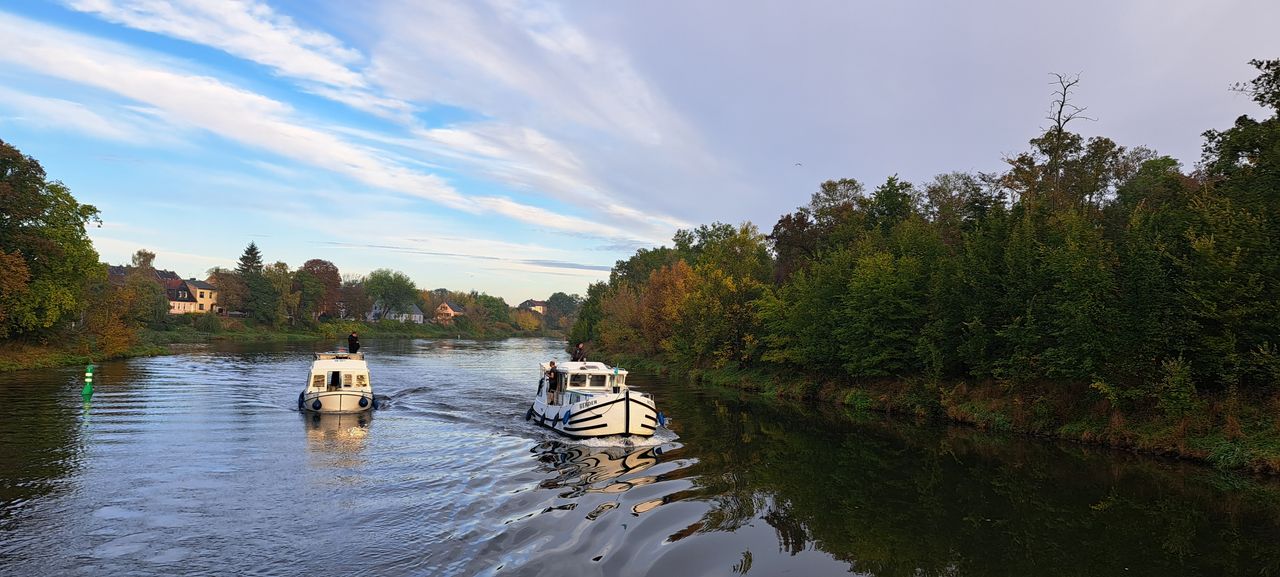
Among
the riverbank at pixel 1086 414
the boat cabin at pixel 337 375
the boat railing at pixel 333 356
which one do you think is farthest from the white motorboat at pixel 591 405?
the riverbank at pixel 1086 414

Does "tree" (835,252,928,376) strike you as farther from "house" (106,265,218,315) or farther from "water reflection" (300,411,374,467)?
"house" (106,265,218,315)

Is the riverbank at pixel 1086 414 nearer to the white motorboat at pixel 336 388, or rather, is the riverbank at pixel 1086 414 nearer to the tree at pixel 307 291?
the white motorboat at pixel 336 388

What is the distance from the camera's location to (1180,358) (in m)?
24.9

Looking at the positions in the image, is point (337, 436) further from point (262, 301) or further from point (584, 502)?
point (262, 301)

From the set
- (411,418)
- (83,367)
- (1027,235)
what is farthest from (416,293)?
(1027,235)

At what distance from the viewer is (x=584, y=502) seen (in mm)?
18219

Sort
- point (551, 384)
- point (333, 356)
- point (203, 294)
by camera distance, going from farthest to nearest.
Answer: point (203, 294) → point (333, 356) → point (551, 384)

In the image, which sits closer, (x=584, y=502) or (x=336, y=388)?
(x=584, y=502)

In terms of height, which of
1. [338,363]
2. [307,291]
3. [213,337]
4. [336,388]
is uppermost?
[307,291]

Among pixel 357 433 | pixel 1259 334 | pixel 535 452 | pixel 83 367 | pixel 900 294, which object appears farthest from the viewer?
pixel 83 367

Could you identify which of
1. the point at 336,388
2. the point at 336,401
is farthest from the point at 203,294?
the point at 336,401

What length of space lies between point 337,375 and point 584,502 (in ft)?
75.0

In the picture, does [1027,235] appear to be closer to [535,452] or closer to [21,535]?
[535,452]

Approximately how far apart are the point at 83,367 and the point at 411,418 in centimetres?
3822
